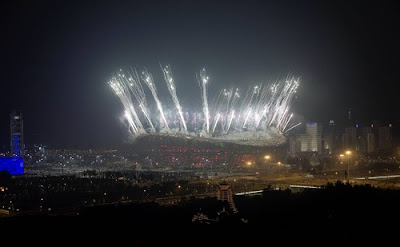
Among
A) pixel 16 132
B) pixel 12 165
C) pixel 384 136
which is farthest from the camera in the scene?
pixel 384 136

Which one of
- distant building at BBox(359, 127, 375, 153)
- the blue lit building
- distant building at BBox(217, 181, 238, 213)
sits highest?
distant building at BBox(359, 127, 375, 153)

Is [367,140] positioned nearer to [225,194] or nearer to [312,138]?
[312,138]

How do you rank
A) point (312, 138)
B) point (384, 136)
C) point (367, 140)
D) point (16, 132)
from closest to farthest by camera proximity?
1. point (16, 132)
2. point (312, 138)
3. point (367, 140)
4. point (384, 136)

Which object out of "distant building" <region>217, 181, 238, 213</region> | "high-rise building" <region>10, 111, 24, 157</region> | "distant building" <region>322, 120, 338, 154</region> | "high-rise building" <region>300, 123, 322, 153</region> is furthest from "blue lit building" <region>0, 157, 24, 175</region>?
"distant building" <region>322, 120, 338, 154</region>

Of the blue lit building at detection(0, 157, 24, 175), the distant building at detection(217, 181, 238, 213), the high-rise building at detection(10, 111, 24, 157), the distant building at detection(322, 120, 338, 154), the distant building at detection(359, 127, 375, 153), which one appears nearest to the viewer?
the distant building at detection(217, 181, 238, 213)

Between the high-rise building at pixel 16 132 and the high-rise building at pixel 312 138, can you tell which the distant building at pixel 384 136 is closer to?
the high-rise building at pixel 312 138

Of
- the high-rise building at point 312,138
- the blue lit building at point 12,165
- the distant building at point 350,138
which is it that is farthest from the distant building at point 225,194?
the distant building at point 350,138

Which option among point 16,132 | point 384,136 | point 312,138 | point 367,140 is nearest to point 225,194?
point 16,132

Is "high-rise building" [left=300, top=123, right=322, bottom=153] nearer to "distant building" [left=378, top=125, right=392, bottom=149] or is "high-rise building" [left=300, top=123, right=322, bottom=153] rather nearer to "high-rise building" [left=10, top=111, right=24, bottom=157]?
"distant building" [left=378, top=125, right=392, bottom=149]

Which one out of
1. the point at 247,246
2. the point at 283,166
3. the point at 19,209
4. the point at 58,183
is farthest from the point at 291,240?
the point at 283,166
